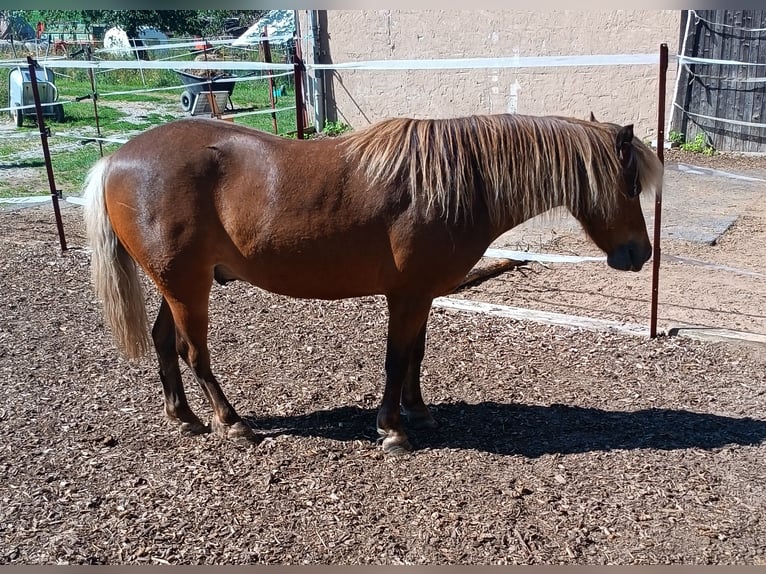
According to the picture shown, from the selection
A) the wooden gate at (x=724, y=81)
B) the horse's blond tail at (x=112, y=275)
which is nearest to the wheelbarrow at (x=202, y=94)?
the wooden gate at (x=724, y=81)

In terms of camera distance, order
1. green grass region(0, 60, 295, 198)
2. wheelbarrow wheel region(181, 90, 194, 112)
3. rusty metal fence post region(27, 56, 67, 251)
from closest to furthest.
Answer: rusty metal fence post region(27, 56, 67, 251), green grass region(0, 60, 295, 198), wheelbarrow wheel region(181, 90, 194, 112)

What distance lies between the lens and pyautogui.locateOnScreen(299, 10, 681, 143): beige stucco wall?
11.0m

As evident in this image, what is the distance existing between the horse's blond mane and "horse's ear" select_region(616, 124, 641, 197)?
3cm

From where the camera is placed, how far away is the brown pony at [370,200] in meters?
3.10

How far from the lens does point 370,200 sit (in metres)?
3.09

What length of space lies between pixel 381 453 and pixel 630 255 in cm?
151

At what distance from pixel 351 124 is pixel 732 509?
38.1 feet

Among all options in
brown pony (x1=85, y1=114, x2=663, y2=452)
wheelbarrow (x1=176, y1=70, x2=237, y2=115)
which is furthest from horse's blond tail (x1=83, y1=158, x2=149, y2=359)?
wheelbarrow (x1=176, y1=70, x2=237, y2=115)

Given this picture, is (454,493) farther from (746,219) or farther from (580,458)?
(746,219)

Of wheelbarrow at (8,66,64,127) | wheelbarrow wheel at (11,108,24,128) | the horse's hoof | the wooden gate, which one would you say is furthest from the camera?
wheelbarrow wheel at (11,108,24,128)

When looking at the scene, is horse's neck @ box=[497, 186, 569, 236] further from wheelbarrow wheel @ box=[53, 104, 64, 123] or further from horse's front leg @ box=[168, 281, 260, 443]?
wheelbarrow wheel @ box=[53, 104, 64, 123]

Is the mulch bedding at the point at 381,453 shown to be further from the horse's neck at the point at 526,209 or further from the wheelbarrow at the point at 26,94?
the wheelbarrow at the point at 26,94

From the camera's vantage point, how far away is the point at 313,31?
42.5 feet

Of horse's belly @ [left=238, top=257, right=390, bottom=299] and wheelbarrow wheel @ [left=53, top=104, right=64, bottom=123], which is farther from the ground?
wheelbarrow wheel @ [left=53, top=104, right=64, bottom=123]
